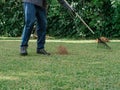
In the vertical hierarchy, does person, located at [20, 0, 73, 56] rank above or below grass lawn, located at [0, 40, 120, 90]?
above

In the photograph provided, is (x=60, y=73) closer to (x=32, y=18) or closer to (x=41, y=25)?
(x=32, y=18)

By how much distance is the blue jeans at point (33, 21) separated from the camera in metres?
8.13

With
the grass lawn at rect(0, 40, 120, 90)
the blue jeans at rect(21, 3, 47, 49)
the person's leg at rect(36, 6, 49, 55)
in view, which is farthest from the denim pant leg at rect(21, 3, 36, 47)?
the grass lawn at rect(0, 40, 120, 90)

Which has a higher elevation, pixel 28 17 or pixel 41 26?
pixel 28 17

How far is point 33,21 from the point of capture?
818cm

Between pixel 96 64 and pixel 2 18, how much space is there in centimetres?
1234

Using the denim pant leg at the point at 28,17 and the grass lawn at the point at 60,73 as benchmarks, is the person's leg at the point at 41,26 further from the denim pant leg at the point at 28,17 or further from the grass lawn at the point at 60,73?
the grass lawn at the point at 60,73

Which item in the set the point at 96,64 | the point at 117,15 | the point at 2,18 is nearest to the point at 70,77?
the point at 96,64

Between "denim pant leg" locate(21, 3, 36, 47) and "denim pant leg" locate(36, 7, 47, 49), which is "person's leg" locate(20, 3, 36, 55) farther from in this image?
"denim pant leg" locate(36, 7, 47, 49)

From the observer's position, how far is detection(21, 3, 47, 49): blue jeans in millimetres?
8133

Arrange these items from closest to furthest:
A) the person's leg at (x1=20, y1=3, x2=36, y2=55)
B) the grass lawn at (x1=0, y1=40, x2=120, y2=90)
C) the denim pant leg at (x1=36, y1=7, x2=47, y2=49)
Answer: the grass lawn at (x1=0, y1=40, x2=120, y2=90), the person's leg at (x1=20, y1=3, x2=36, y2=55), the denim pant leg at (x1=36, y1=7, x2=47, y2=49)

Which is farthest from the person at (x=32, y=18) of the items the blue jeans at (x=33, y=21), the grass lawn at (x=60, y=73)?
the grass lawn at (x=60, y=73)

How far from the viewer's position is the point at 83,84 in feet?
15.2

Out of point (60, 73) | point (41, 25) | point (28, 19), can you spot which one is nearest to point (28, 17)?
point (28, 19)
